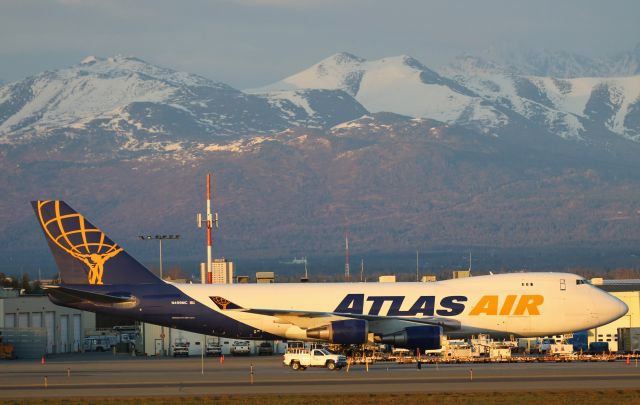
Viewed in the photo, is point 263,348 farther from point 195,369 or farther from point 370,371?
point 370,371

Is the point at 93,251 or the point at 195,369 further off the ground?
the point at 93,251

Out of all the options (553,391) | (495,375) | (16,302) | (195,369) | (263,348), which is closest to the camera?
(553,391)

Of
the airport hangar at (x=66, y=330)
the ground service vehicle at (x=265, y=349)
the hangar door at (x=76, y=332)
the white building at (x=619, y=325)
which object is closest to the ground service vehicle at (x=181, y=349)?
the airport hangar at (x=66, y=330)

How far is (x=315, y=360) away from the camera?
80.6 meters

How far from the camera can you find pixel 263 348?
106m

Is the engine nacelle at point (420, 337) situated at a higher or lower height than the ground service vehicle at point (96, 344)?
higher

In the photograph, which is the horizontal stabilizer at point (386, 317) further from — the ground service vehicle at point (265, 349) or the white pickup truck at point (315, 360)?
the ground service vehicle at point (265, 349)

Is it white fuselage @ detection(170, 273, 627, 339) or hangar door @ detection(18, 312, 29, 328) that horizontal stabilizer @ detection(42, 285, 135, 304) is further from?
hangar door @ detection(18, 312, 29, 328)

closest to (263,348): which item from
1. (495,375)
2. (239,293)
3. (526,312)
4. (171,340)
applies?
(171,340)

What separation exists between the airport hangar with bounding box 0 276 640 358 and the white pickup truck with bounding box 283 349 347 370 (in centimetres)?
2619

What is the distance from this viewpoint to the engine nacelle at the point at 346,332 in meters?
83.9

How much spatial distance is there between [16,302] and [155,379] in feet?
153

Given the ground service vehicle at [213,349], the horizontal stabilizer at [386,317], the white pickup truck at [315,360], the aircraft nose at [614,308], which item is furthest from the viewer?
the ground service vehicle at [213,349]

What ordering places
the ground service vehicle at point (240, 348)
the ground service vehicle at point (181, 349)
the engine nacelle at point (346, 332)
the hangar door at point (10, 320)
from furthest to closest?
the hangar door at point (10, 320) → the ground service vehicle at point (181, 349) → the ground service vehicle at point (240, 348) → the engine nacelle at point (346, 332)
